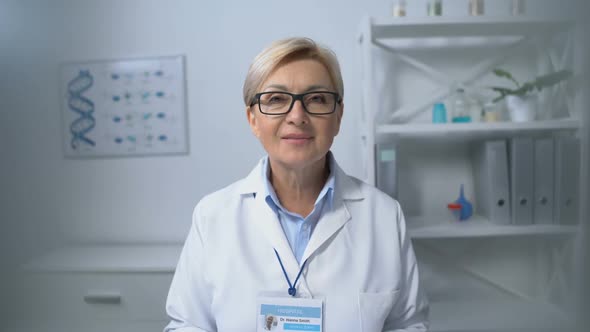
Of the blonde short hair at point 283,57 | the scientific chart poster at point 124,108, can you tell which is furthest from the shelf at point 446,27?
the scientific chart poster at point 124,108

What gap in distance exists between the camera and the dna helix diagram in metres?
1.34

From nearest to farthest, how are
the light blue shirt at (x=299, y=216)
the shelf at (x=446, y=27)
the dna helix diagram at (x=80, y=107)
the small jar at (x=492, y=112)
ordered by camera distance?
the light blue shirt at (x=299, y=216), the shelf at (x=446, y=27), the small jar at (x=492, y=112), the dna helix diagram at (x=80, y=107)

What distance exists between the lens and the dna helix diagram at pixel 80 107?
4.39 feet

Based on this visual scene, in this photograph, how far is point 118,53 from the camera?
1370mm

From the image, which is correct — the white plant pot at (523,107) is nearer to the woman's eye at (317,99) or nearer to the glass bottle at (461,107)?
the glass bottle at (461,107)

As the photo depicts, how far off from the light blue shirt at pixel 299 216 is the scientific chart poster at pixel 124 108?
0.79 metres

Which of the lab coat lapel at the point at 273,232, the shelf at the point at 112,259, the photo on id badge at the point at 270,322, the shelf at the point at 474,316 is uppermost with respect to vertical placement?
the lab coat lapel at the point at 273,232

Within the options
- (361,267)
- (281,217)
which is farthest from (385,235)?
(281,217)

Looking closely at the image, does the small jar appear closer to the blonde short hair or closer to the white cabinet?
the blonde short hair

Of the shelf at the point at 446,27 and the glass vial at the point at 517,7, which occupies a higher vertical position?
the glass vial at the point at 517,7

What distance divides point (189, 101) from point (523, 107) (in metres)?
1.20

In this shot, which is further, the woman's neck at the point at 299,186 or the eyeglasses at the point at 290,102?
the woman's neck at the point at 299,186

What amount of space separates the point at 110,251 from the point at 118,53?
2.53 feet

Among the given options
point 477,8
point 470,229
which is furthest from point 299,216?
point 477,8
